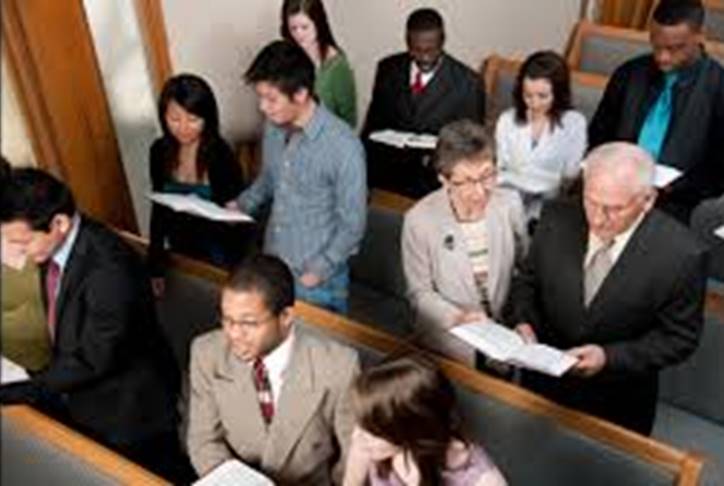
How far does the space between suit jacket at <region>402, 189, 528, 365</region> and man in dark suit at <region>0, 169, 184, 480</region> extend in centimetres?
81

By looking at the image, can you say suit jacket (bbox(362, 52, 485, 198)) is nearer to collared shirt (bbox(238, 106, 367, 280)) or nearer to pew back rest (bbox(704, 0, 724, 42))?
collared shirt (bbox(238, 106, 367, 280))

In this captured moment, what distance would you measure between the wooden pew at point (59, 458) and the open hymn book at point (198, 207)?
831 mm

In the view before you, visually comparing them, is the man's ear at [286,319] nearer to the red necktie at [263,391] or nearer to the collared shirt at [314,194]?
the red necktie at [263,391]

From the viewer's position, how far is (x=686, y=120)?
Result: 351 cm

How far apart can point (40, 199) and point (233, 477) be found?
0.82 m

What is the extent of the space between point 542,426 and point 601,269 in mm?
457

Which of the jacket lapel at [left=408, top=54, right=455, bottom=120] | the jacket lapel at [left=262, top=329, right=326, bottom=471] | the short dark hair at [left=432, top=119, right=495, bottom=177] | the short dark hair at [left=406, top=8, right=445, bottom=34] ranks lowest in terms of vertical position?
the jacket lapel at [left=262, top=329, right=326, bottom=471]

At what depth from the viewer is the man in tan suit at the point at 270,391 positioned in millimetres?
Answer: 2285

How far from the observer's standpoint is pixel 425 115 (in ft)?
13.3

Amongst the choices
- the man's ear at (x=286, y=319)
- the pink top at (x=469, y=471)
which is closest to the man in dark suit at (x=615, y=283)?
the pink top at (x=469, y=471)

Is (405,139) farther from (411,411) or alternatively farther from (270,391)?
(411,411)

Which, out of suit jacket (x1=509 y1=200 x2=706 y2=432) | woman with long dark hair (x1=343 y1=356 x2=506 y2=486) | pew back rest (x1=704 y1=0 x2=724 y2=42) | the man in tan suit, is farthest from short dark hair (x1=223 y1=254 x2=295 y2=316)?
pew back rest (x1=704 y1=0 x2=724 y2=42)

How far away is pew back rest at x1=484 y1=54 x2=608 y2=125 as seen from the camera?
16.4ft

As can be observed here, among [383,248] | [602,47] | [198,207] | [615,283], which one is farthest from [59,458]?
[602,47]
